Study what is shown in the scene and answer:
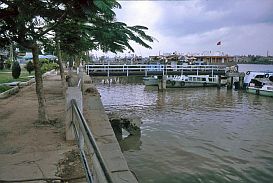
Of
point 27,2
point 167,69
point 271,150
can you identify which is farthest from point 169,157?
point 167,69

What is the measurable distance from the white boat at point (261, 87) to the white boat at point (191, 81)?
703cm

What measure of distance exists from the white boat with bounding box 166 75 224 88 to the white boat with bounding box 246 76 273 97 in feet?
23.1

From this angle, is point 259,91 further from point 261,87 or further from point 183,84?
point 183,84

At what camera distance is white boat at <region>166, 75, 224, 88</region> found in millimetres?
44312

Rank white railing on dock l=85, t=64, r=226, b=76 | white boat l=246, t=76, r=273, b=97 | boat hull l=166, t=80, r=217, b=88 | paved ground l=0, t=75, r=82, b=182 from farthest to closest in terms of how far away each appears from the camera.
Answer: boat hull l=166, t=80, r=217, b=88 → white railing on dock l=85, t=64, r=226, b=76 → white boat l=246, t=76, r=273, b=97 → paved ground l=0, t=75, r=82, b=182

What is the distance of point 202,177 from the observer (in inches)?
366

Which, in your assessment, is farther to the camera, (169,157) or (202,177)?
(169,157)

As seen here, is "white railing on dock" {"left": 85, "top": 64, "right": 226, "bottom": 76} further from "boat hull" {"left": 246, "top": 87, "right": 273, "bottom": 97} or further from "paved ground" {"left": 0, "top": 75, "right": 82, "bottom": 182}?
"paved ground" {"left": 0, "top": 75, "right": 82, "bottom": 182}

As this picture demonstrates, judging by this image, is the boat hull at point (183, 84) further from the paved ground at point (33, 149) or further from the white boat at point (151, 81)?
the paved ground at point (33, 149)

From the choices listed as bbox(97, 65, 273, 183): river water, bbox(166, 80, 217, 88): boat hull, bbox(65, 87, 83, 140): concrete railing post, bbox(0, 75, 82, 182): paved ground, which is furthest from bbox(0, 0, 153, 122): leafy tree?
bbox(166, 80, 217, 88): boat hull

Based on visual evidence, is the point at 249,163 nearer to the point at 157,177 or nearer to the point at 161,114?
the point at 157,177

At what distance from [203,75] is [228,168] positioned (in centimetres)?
3573

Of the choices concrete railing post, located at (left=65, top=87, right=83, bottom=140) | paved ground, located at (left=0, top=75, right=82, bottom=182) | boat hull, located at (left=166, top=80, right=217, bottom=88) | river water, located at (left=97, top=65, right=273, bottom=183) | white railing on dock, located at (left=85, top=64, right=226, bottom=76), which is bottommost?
river water, located at (left=97, top=65, right=273, bottom=183)

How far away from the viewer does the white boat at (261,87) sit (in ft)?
113
